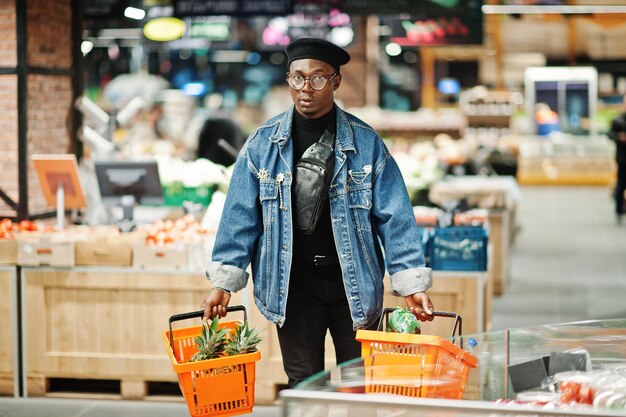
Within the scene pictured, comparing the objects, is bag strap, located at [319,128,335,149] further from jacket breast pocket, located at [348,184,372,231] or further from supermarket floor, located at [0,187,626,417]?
supermarket floor, located at [0,187,626,417]

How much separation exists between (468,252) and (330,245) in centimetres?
246

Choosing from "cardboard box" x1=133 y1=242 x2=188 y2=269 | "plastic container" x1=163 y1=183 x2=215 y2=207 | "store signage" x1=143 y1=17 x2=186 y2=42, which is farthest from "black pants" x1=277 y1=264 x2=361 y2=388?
"store signage" x1=143 y1=17 x2=186 y2=42

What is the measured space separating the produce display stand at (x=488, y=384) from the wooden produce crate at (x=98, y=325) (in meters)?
2.81

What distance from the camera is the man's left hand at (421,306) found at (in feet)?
13.0

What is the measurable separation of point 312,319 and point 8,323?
2.84 metres

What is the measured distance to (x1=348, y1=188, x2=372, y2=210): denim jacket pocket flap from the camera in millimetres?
4078

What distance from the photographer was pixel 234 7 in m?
10.3

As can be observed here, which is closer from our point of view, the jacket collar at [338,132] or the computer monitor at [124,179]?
the jacket collar at [338,132]

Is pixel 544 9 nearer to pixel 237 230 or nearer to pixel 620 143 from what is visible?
pixel 620 143

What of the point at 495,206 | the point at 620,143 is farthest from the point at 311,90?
the point at 620,143

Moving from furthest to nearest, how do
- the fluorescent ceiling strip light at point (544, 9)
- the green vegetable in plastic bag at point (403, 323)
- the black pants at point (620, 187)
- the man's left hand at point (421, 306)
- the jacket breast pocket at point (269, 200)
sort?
1. the black pants at point (620, 187)
2. the fluorescent ceiling strip light at point (544, 9)
3. the jacket breast pocket at point (269, 200)
4. the man's left hand at point (421, 306)
5. the green vegetable in plastic bag at point (403, 323)

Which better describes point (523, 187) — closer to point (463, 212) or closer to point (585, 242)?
point (585, 242)

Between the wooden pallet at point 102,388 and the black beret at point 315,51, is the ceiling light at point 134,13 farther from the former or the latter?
the black beret at point 315,51

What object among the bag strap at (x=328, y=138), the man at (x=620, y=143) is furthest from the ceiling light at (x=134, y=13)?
the man at (x=620, y=143)
